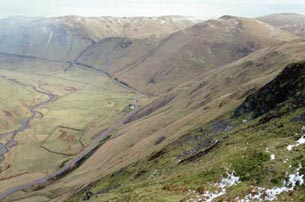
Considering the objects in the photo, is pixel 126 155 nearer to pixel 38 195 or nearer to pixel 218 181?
pixel 38 195

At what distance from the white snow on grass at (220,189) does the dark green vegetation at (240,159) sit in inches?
22.9

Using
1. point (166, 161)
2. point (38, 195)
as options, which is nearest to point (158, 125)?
point (38, 195)

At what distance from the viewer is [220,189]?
130ft

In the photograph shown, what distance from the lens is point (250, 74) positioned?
18962 cm

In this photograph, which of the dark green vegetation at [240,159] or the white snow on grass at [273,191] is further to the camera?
the dark green vegetation at [240,159]

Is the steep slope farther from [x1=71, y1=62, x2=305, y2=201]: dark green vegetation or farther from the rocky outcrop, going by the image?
[x1=71, y1=62, x2=305, y2=201]: dark green vegetation

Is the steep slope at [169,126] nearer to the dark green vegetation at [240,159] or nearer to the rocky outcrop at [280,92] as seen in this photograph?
the rocky outcrop at [280,92]

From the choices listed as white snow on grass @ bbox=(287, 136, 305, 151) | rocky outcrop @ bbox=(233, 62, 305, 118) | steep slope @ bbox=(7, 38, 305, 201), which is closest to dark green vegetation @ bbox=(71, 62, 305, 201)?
rocky outcrop @ bbox=(233, 62, 305, 118)

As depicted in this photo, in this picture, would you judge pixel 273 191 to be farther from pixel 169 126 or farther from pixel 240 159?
pixel 169 126

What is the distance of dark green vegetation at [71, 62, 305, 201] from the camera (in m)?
39.5

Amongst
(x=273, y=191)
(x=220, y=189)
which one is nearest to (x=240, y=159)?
(x=220, y=189)

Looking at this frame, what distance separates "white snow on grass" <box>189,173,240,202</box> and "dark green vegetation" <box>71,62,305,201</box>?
22.9 inches

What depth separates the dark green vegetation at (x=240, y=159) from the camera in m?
39.5

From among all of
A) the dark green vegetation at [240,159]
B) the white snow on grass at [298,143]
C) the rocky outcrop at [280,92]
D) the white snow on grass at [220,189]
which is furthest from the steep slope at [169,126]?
the white snow on grass at [220,189]
